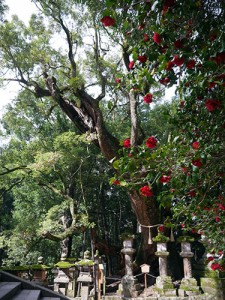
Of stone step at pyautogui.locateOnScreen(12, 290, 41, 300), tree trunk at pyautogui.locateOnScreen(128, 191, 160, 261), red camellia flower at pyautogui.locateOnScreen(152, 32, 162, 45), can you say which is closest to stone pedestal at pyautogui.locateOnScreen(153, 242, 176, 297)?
tree trunk at pyautogui.locateOnScreen(128, 191, 160, 261)

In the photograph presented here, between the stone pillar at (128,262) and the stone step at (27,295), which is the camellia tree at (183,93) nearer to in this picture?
the stone step at (27,295)

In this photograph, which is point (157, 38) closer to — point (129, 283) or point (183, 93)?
point (183, 93)

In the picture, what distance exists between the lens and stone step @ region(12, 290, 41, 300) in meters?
4.48

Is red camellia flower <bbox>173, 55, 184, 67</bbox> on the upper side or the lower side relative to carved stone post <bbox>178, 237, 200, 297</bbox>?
upper

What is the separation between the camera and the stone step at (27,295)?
14.7ft

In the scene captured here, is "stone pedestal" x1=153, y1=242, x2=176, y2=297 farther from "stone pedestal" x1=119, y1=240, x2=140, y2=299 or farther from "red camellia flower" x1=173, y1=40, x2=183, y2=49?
"red camellia flower" x1=173, y1=40, x2=183, y2=49

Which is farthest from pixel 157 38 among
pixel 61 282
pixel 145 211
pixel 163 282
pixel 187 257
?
pixel 61 282

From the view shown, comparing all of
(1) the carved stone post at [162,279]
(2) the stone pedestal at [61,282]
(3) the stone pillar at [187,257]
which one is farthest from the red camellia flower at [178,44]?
(2) the stone pedestal at [61,282]

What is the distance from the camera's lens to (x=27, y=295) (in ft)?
15.6

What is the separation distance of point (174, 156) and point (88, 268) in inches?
262

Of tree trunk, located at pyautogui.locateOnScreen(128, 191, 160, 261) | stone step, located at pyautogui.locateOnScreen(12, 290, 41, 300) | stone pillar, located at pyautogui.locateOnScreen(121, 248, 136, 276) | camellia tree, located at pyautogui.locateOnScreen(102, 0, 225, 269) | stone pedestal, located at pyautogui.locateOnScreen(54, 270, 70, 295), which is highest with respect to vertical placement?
tree trunk, located at pyautogui.locateOnScreen(128, 191, 160, 261)

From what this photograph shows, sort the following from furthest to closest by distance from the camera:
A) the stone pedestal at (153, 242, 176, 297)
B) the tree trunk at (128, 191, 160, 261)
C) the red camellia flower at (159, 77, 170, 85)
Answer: the tree trunk at (128, 191, 160, 261) < the stone pedestal at (153, 242, 176, 297) < the red camellia flower at (159, 77, 170, 85)

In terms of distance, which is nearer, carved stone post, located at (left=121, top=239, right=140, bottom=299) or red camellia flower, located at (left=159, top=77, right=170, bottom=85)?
red camellia flower, located at (left=159, top=77, right=170, bottom=85)

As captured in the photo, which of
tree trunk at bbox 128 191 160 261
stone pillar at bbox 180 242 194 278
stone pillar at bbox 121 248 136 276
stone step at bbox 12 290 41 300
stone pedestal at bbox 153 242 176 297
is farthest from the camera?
tree trunk at bbox 128 191 160 261
